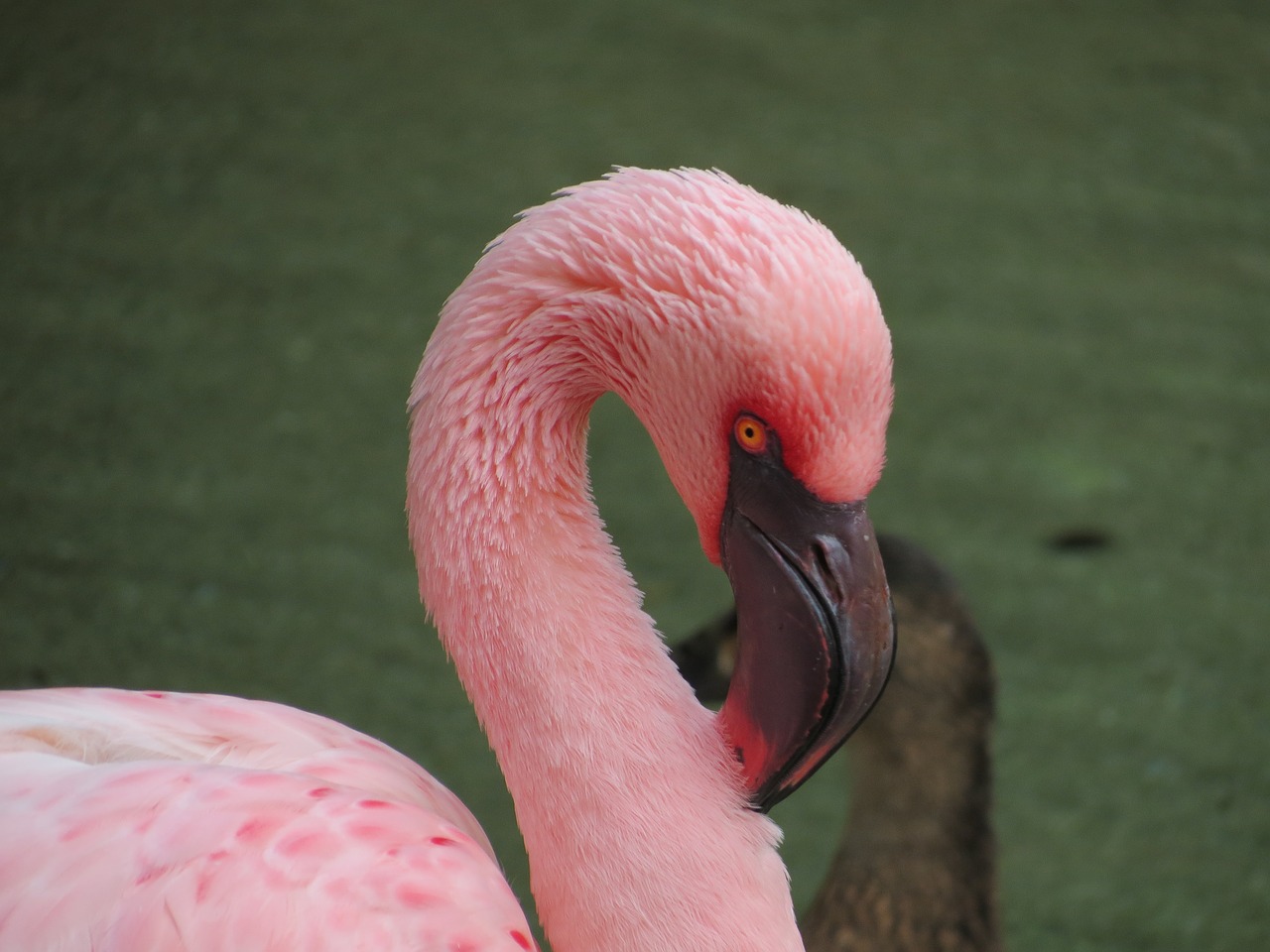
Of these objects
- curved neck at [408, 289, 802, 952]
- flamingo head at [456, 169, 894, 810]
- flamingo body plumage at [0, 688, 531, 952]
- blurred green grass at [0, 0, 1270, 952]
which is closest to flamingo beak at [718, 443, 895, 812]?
flamingo head at [456, 169, 894, 810]

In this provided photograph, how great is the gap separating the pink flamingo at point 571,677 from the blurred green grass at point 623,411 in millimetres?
1152

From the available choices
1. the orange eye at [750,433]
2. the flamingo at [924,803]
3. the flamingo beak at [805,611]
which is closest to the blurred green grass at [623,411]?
the flamingo at [924,803]

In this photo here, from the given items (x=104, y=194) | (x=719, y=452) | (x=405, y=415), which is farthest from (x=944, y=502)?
(x=104, y=194)

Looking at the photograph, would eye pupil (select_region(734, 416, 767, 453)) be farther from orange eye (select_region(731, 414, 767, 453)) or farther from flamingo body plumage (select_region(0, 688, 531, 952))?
flamingo body plumage (select_region(0, 688, 531, 952))

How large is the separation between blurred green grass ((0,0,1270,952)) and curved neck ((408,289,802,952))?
3.76 ft

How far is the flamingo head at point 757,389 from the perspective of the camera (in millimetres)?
1245

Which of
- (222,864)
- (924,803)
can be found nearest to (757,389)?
(222,864)

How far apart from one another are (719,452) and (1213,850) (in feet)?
6.07

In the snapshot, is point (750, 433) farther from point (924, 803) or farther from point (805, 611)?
point (924, 803)

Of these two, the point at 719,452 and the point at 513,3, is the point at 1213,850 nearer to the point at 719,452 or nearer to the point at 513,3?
the point at 719,452

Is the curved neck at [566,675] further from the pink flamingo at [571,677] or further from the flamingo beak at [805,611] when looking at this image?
the flamingo beak at [805,611]

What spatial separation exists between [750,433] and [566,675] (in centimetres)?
36

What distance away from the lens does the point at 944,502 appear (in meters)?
3.43

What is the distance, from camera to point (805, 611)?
1324 mm
